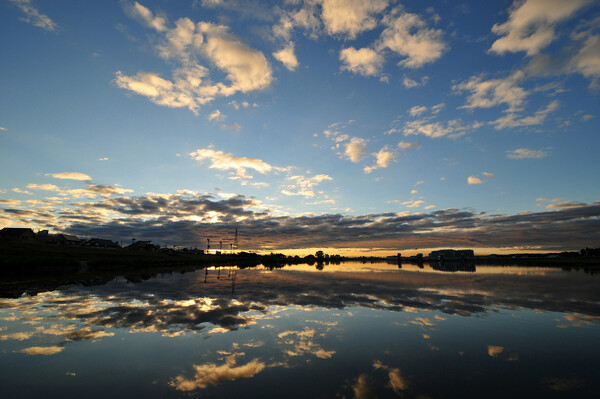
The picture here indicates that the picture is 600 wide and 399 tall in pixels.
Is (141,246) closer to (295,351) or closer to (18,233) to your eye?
(18,233)

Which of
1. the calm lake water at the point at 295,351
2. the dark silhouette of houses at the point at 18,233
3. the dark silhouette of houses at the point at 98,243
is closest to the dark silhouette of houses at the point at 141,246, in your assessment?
the dark silhouette of houses at the point at 98,243

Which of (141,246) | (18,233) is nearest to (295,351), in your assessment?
(18,233)

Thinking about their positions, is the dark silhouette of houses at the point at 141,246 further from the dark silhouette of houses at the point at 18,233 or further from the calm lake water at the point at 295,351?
the calm lake water at the point at 295,351

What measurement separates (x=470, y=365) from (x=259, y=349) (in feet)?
21.4

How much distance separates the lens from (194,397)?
611 centimetres

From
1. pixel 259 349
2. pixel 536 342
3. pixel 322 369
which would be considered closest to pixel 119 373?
pixel 259 349

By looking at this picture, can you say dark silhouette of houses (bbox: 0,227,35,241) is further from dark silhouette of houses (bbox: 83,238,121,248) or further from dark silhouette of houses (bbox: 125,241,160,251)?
dark silhouette of houses (bbox: 125,241,160,251)

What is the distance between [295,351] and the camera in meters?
9.27

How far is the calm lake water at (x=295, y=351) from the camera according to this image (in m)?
6.61

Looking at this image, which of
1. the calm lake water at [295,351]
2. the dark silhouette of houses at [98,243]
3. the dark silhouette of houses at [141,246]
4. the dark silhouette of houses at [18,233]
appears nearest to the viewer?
the calm lake water at [295,351]

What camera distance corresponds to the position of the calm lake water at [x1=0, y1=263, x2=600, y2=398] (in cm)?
661

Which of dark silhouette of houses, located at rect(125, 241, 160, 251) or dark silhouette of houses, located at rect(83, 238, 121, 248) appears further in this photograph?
dark silhouette of houses, located at rect(125, 241, 160, 251)

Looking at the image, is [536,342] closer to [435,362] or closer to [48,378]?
[435,362]

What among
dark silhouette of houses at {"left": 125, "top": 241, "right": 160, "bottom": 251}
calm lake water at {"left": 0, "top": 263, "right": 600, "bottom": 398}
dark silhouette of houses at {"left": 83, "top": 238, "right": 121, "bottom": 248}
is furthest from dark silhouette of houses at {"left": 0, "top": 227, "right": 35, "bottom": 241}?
calm lake water at {"left": 0, "top": 263, "right": 600, "bottom": 398}
